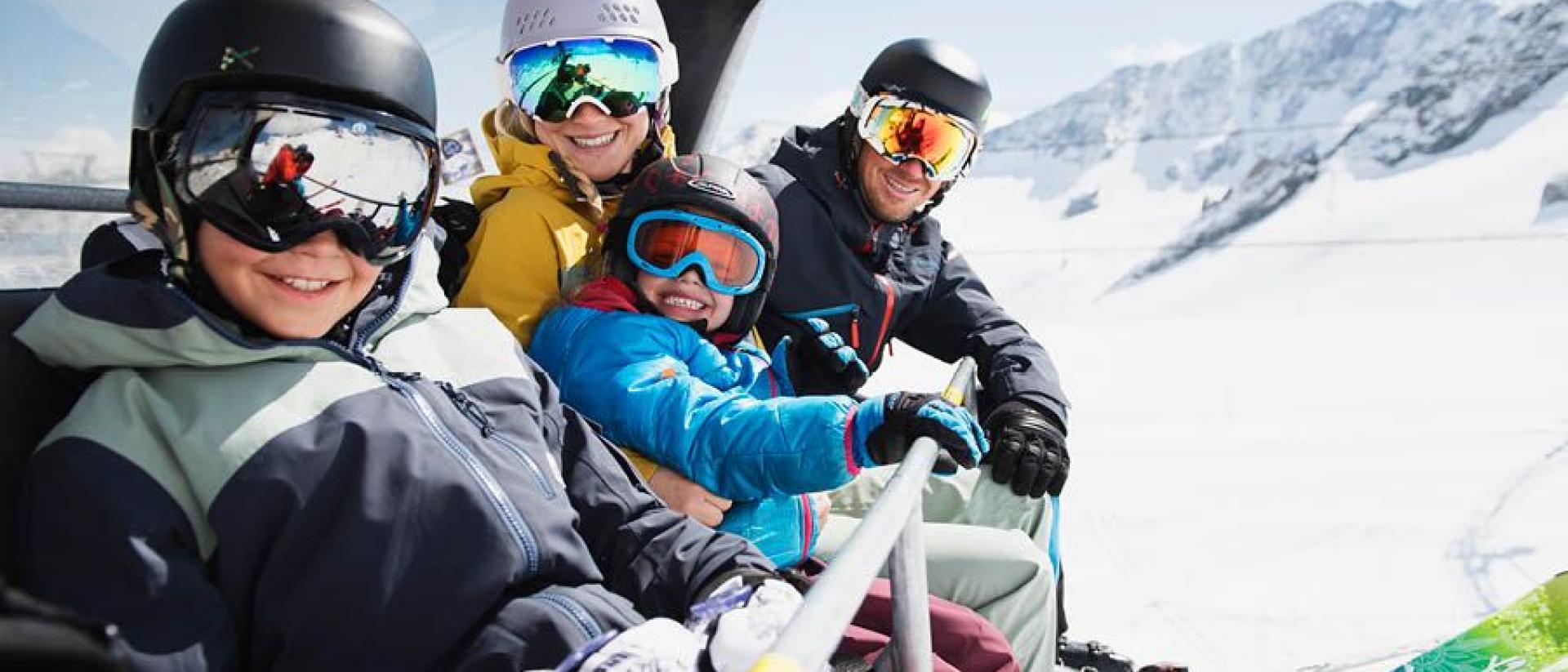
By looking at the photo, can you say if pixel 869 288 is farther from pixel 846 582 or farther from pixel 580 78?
pixel 846 582

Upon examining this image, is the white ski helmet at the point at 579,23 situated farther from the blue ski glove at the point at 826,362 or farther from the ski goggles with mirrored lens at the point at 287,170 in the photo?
the ski goggles with mirrored lens at the point at 287,170

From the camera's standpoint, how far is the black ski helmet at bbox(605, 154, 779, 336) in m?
2.28

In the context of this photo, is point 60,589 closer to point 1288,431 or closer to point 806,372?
point 806,372

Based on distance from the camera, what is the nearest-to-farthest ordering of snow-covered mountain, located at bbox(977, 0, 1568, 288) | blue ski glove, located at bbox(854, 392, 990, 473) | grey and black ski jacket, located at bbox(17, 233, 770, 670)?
1. grey and black ski jacket, located at bbox(17, 233, 770, 670)
2. blue ski glove, located at bbox(854, 392, 990, 473)
3. snow-covered mountain, located at bbox(977, 0, 1568, 288)

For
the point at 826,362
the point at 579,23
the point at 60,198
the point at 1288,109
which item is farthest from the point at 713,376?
the point at 1288,109

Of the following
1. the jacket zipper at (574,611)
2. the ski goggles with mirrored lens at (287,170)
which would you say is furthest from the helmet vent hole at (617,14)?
the jacket zipper at (574,611)

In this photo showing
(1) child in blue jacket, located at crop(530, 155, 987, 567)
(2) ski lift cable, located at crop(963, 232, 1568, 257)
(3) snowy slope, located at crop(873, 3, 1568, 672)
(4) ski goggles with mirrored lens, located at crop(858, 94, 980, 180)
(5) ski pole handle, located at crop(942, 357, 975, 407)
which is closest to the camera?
(1) child in blue jacket, located at crop(530, 155, 987, 567)

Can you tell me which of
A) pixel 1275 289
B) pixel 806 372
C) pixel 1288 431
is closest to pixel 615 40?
pixel 806 372

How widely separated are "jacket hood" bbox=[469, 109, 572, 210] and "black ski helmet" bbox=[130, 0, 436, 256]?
38.0 inches

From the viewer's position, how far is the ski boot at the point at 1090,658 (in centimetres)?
294

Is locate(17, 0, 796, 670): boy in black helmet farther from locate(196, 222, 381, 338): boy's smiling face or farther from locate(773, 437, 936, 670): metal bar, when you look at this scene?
locate(773, 437, 936, 670): metal bar

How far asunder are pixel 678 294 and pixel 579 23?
69 centimetres

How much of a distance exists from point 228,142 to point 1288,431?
7.51 metres

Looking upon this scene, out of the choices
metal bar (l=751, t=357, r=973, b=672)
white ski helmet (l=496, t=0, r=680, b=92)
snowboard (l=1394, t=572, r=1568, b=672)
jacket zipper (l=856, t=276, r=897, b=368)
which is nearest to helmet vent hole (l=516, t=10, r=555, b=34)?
white ski helmet (l=496, t=0, r=680, b=92)
